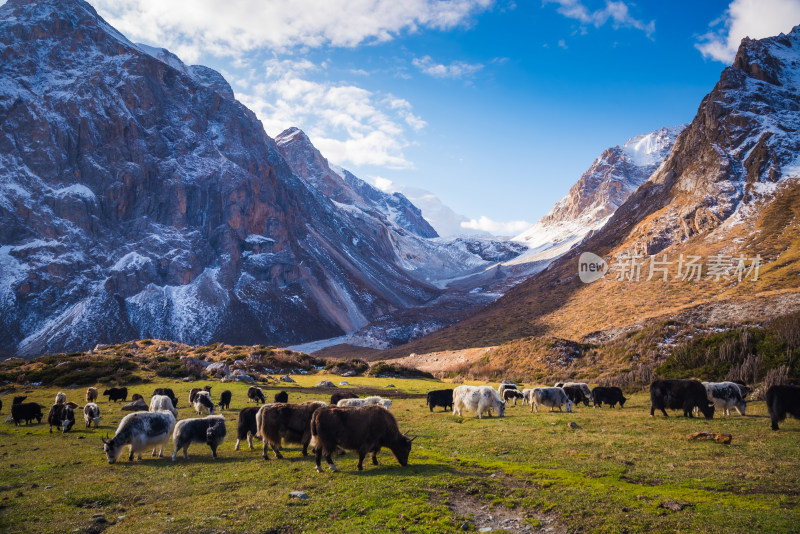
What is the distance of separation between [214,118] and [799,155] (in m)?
184

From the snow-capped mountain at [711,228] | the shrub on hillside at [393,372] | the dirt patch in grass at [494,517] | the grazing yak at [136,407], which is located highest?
the snow-capped mountain at [711,228]

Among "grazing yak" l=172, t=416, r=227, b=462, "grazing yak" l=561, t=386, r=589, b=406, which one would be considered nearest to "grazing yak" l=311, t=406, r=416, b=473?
"grazing yak" l=172, t=416, r=227, b=462

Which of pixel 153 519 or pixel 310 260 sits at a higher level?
pixel 310 260

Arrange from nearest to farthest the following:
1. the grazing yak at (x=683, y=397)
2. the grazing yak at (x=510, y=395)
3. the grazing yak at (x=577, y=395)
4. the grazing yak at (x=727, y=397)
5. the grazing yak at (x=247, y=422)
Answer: the grazing yak at (x=247, y=422), the grazing yak at (x=683, y=397), the grazing yak at (x=727, y=397), the grazing yak at (x=577, y=395), the grazing yak at (x=510, y=395)

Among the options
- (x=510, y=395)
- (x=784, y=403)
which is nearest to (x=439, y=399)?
(x=510, y=395)

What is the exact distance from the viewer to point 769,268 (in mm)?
64062

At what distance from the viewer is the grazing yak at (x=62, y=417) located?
2144 centimetres

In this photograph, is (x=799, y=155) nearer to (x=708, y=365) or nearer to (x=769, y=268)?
(x=769, y=268)

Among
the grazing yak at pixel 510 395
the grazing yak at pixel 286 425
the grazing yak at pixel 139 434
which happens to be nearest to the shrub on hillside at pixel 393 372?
the grazing yak at pixel 510 395

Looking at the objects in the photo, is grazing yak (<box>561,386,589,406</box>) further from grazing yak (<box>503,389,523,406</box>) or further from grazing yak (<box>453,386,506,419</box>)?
grazing yak (<box>453,386,506,419</box>)

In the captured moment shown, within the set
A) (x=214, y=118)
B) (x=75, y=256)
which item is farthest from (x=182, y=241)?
(x=214, y=118)

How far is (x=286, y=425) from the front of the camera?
1586 centimetres

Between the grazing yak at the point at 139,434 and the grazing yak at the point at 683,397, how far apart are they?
2210 centimetres

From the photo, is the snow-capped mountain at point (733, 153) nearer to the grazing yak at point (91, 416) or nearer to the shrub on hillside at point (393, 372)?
the shrub on hillside at point (393, 372)
